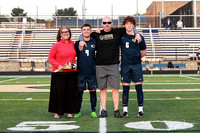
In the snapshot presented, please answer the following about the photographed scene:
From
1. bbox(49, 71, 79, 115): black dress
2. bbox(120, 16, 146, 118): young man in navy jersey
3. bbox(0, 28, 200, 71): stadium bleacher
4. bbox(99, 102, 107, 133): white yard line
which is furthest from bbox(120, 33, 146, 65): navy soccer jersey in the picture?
bbox(0, 28, 200, 71): stadium bleacher

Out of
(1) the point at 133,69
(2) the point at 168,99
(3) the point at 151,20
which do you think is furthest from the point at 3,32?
(1) the point at 133,69

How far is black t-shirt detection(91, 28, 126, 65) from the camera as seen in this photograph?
6879mm

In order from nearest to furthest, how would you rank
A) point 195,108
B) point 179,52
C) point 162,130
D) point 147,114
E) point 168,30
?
point 162,130 → point 147,114 → point 195,108 → point 179,52 → point 168,30

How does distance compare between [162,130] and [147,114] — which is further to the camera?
[147,114]

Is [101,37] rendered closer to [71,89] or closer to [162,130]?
[71,89]

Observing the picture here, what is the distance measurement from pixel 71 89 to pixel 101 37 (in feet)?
3.47

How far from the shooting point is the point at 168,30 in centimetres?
3603

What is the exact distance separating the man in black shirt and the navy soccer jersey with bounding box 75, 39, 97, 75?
8 cm

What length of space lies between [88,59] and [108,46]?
421mm

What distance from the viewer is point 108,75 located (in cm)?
702

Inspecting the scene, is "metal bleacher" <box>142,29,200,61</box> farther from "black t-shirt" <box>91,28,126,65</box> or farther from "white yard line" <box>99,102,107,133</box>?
"white yard line" <box>99,102,107,133</box>

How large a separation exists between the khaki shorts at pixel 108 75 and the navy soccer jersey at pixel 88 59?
0.12 meters

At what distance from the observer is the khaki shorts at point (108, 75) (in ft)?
22.8

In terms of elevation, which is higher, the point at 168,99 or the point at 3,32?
the point at 3,32
